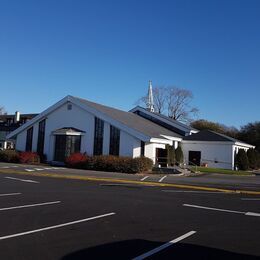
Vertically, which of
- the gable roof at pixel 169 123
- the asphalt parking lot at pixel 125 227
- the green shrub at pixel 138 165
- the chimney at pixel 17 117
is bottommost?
the asphalt parking lot at pixel 125 227

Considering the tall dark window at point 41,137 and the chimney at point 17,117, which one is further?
the chimney at point 17,117

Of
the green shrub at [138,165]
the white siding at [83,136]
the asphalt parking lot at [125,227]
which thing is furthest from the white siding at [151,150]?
the asphalt parking lot at [125,227]

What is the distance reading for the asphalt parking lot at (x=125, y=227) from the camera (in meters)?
7.01

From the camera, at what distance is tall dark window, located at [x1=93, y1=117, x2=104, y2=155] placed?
34375mm

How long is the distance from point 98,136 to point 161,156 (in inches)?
241

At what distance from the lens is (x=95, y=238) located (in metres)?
7.94

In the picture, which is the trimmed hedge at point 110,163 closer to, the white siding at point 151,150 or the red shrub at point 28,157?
the white siding at point 151,150

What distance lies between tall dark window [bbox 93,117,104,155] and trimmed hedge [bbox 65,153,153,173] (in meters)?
2.06

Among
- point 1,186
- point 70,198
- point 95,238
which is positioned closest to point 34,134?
point 1,186

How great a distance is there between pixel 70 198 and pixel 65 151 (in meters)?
21.9

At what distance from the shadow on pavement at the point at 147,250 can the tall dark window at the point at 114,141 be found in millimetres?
25989

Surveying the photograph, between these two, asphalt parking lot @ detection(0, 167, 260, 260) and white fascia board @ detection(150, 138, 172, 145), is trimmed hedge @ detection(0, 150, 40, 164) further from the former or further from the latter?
asphalt parking lot @ detection(0, 167, 260, 260)

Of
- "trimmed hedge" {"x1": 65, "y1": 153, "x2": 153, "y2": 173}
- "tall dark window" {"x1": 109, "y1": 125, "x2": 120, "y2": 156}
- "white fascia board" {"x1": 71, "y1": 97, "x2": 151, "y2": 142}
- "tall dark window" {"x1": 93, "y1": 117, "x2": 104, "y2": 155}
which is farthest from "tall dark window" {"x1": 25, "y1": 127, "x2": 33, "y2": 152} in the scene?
"tall dark window" {"x1": 109, "y1": 125, "x2": 120, "y2": 156}

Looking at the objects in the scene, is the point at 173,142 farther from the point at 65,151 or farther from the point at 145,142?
the point at 65,151
